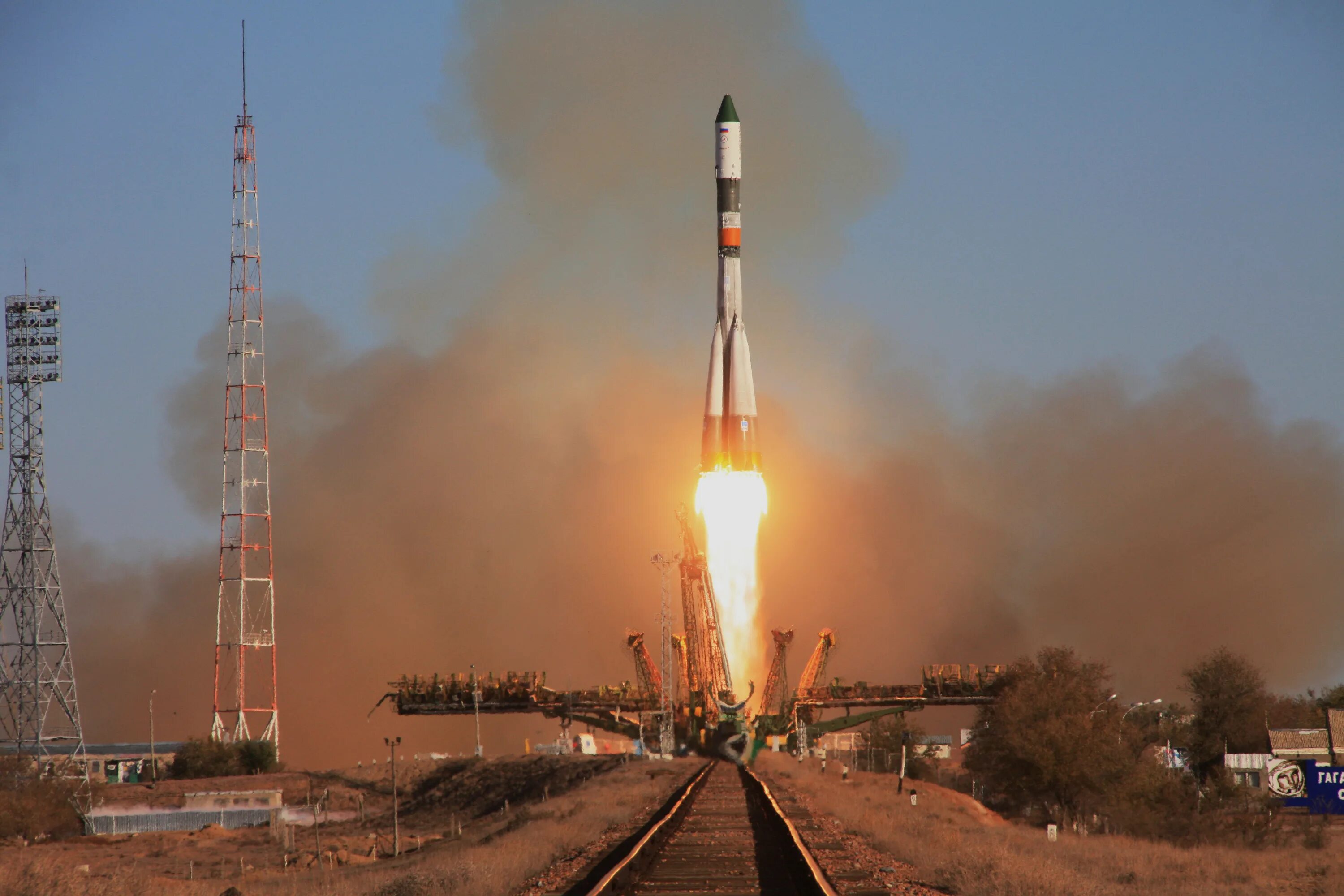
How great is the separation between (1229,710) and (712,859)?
8983 cm

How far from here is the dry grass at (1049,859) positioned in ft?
91.8

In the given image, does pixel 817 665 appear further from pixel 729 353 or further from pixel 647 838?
pixel 647 838

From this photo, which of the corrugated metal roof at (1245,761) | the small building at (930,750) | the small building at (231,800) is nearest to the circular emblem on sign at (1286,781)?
the corrugated metal roof at (1245,761)

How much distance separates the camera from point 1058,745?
74062mm

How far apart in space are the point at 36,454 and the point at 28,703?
14.7 m

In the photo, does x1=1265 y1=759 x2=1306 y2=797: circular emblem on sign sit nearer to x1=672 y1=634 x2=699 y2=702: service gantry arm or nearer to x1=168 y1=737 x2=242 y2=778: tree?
x1=672 y1=634 x2=699 y2=702: service gantry arm

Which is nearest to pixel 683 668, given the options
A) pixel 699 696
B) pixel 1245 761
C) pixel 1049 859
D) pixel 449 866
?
pixel 699 696

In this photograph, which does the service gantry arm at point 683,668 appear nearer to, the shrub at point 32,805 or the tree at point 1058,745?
the tree at point 1058,745

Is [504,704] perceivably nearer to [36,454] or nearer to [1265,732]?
[36,454]

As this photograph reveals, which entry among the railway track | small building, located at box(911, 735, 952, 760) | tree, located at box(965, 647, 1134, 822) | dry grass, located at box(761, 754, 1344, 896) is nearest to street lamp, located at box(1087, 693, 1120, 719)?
tree, located at box(965, 647, 1134, 822)

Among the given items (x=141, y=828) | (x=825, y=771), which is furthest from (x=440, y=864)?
(x=141, y=828)

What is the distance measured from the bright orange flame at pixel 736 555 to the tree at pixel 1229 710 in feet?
108

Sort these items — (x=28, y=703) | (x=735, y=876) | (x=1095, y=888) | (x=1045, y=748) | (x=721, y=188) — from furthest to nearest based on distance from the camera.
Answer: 1. (x=721, y=188)
2. (x=28, y=703)
3. (x=1045, y=748)
4. (x=1095, y=888)
5. (x=735, y=876)

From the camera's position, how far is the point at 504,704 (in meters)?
109
